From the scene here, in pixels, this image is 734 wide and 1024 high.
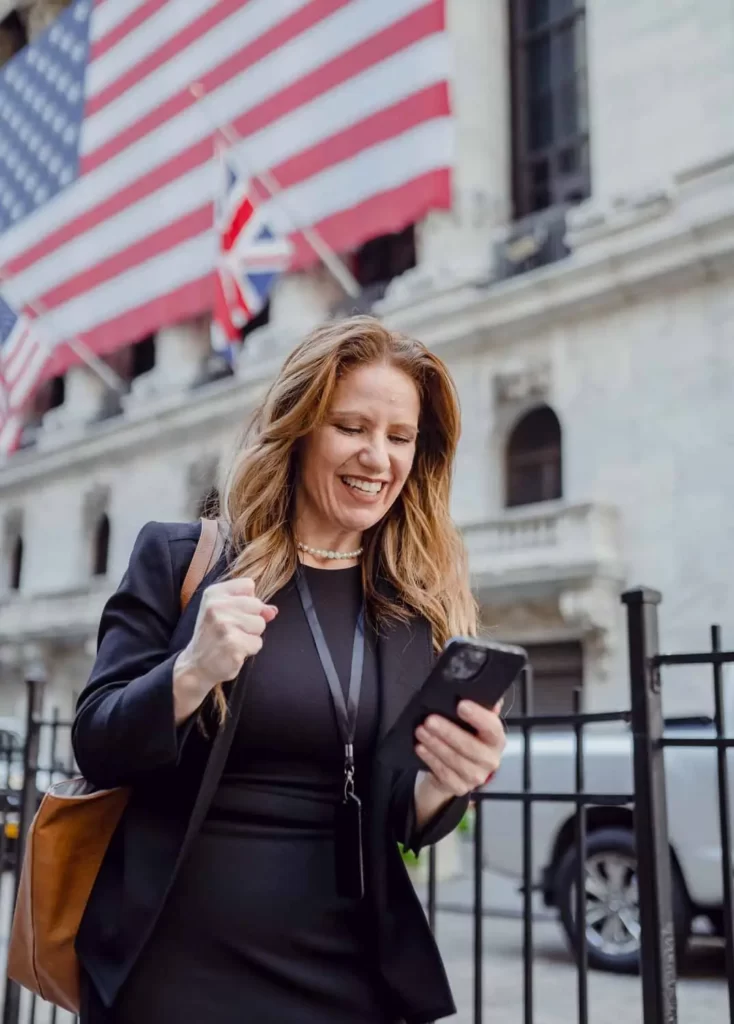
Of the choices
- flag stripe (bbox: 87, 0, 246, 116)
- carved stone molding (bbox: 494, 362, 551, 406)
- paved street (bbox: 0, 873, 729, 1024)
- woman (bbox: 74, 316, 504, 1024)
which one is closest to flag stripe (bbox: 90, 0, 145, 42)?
flag stripe (bbox: 87, 0, 246, 116)

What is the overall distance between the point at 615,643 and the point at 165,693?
1165 cm

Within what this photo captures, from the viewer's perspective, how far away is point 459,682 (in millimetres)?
1310

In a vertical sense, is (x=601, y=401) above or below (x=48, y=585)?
above

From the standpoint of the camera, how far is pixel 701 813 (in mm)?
5629

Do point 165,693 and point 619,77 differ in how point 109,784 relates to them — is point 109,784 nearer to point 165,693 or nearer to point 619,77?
point 165,693

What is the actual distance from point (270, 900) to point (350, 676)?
0.34m

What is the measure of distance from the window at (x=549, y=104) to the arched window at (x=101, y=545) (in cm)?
1052

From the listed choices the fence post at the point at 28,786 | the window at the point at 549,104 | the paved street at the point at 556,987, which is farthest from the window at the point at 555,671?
the fence post at the point at 28,786

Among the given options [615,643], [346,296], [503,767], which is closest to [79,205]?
[346,296]

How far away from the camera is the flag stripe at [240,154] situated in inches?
486

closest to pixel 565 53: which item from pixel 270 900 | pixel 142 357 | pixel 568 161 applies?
pixel 568 161

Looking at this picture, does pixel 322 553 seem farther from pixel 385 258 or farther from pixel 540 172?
pixel 385 258

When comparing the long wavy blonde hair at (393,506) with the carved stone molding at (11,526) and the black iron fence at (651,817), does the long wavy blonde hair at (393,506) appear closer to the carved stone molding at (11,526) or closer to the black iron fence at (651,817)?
the black iron fence at (651,817)

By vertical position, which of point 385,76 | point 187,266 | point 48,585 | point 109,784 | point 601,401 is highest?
point 385,76
